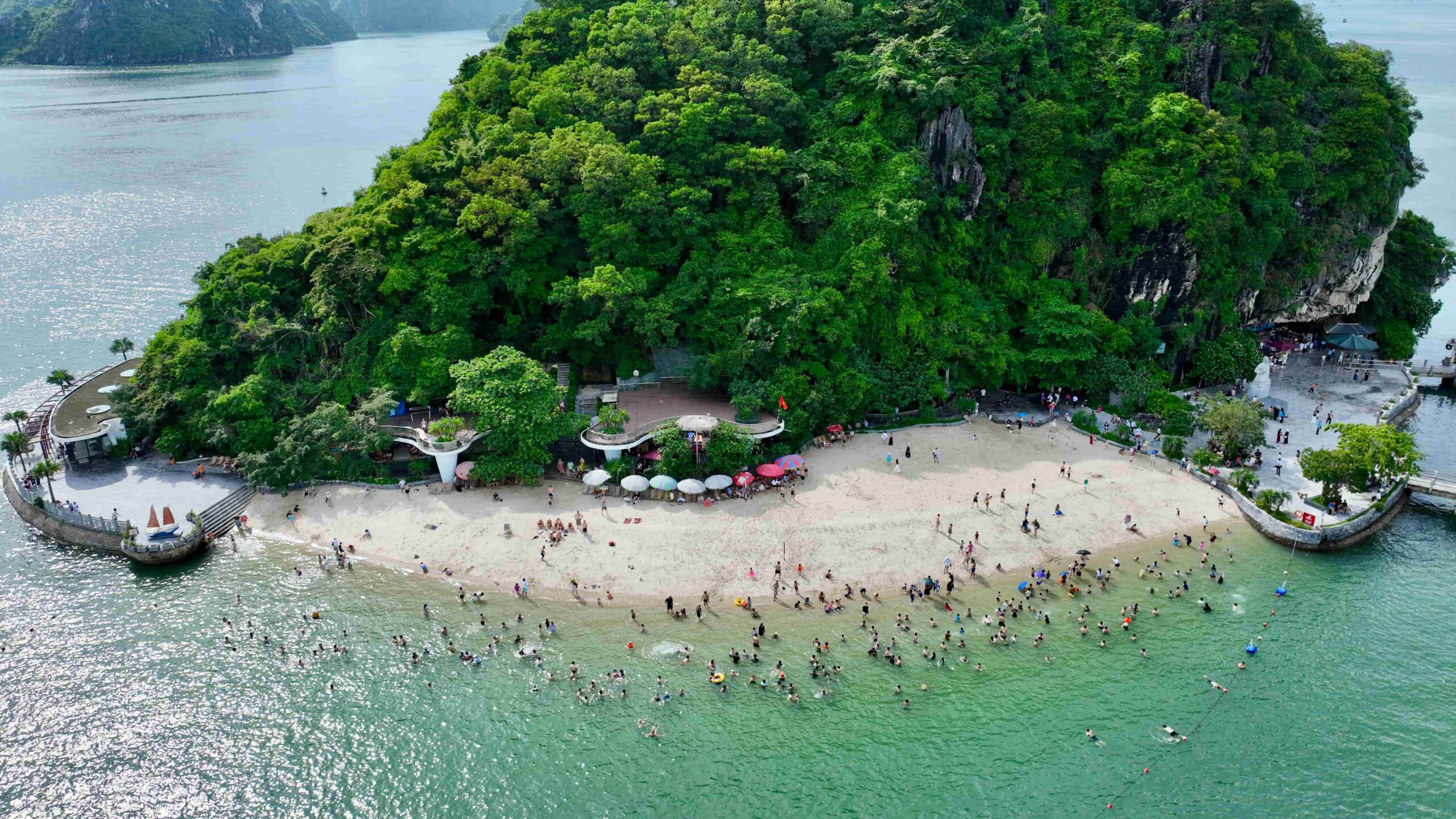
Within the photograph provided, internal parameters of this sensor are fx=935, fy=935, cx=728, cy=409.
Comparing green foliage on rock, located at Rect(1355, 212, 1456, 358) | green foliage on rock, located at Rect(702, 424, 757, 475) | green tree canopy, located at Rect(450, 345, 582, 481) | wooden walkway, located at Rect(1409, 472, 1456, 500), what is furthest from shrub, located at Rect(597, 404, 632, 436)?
green foliage on rock, located at Rect(1355, 212, 1456, 358)

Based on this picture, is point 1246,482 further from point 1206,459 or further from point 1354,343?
point 1354,343

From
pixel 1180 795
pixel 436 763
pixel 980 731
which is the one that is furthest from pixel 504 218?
pixel 1180 795

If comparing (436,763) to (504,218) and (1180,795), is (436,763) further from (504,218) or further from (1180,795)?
(504,218)

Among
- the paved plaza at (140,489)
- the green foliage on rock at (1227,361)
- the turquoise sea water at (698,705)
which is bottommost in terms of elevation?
the turquoise sea water at (698,705)

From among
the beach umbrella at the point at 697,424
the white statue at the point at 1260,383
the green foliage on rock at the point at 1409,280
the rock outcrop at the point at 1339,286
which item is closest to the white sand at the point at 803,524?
the beach umbrella at the point at 697,424

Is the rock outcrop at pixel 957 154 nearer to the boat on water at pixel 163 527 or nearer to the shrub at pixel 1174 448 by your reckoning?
the shrub at pixel 1174 448

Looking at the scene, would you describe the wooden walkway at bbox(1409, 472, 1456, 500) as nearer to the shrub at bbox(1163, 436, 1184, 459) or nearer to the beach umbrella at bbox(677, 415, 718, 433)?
the shrub at bbox(1163, 436, 1184, 459)
